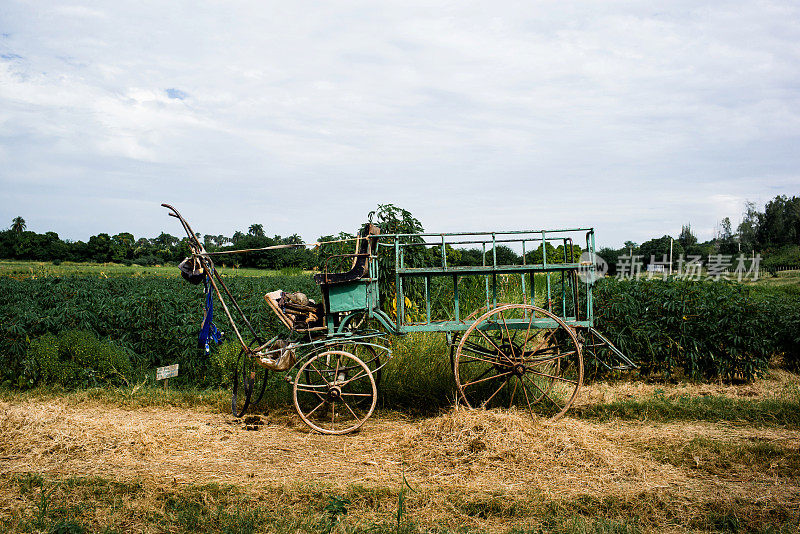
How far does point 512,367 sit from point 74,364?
Result: 576 cm

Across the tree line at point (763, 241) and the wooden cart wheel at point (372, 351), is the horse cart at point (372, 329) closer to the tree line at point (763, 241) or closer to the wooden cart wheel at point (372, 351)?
the wooden cart wheel at point (372, 351)

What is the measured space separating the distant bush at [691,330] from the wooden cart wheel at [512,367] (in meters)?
1.15

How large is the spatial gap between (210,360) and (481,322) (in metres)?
3.89

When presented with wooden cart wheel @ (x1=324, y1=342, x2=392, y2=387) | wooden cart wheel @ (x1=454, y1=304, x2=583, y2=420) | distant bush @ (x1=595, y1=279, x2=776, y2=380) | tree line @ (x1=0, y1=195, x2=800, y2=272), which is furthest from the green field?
distant bush @ (x1=595, y1=279, x2=776, y2=380)

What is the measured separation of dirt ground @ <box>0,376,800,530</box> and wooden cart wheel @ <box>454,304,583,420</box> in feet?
1.49

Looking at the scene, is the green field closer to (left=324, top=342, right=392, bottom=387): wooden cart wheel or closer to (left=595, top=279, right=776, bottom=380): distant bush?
(left=324, top=342, right=392, bottom=387): wooden cart wheel

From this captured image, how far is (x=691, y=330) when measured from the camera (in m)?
7.98

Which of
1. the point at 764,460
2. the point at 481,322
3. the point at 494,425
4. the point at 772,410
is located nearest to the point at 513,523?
the point at 494,425

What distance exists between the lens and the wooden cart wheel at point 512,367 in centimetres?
559

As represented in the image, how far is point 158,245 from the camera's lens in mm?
46594

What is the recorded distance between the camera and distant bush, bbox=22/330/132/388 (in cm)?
724

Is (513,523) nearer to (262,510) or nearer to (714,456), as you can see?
(262,510)

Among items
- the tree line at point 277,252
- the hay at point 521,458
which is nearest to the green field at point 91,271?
the tree line at point 277,252

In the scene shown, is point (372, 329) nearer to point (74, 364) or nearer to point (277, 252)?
point (74, 364)
